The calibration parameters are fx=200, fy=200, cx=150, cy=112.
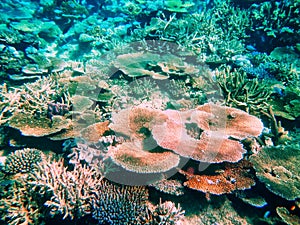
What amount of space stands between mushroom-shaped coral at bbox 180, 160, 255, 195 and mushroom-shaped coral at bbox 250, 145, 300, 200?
171mm

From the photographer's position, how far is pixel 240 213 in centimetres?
283

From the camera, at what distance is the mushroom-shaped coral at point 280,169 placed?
266 cm

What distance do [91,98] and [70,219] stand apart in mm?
2281

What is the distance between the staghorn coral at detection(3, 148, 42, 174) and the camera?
301 cm

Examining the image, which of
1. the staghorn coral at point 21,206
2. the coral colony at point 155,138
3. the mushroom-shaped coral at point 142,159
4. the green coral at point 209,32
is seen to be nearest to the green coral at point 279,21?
the green coral at point 209,32

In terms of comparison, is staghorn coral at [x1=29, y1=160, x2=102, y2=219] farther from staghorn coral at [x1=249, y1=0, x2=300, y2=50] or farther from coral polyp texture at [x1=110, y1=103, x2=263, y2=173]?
staghorn coral at [x1=249, y1=0, x2=300, y2=50]

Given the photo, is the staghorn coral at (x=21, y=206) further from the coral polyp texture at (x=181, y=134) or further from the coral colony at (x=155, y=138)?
the coral polyp texture at (x=181, y=134)

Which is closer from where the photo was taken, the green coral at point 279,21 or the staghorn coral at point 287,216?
the staghorn coral at point 287,216

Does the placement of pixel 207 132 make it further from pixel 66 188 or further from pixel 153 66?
pixel 153 66

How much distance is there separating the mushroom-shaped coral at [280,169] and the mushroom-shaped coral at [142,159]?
1309 mm

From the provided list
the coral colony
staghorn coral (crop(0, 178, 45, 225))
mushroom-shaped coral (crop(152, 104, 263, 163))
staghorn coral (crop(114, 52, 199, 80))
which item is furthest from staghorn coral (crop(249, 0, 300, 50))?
staghorn coral (crop(0, 178, 45, 225))

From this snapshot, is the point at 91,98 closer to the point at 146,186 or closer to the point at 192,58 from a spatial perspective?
the point at 146,186

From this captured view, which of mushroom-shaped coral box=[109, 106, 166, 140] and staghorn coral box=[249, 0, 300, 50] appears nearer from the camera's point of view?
mushroom-shaped coral box=[109, 106, 166, 140]

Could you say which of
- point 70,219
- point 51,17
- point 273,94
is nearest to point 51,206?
point 70,219
